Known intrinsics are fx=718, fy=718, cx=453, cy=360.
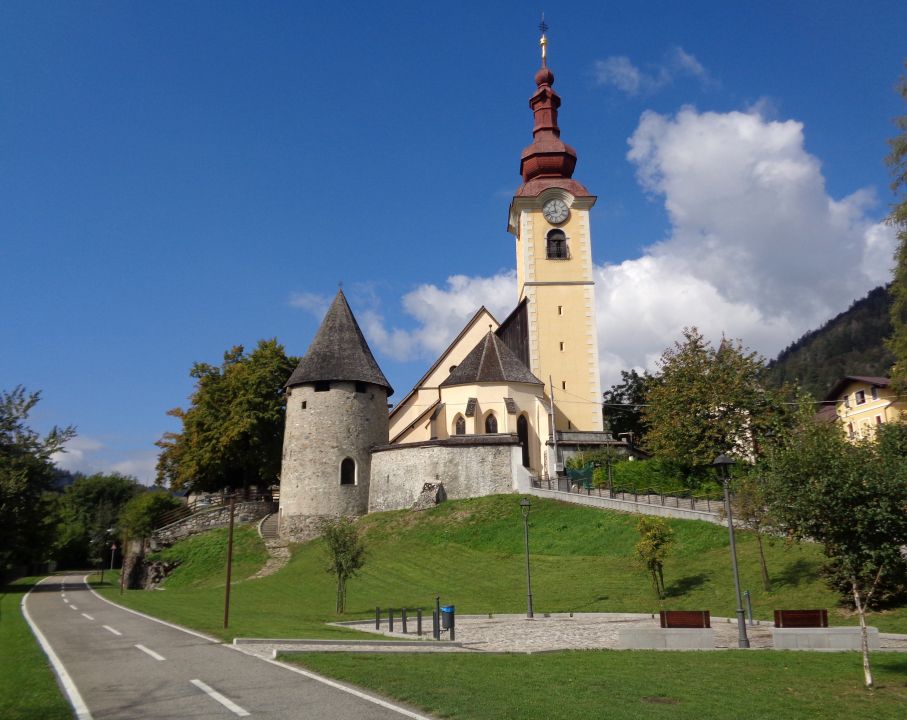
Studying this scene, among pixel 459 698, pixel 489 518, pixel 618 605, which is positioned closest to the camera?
pixel 459 698

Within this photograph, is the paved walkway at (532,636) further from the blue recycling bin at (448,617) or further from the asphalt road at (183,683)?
the asphalt road at (183,683)

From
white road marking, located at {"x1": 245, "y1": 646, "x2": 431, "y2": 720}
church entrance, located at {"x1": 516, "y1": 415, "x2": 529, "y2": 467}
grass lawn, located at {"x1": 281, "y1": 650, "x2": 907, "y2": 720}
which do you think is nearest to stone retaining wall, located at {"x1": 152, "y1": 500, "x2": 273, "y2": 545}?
church entrance, located at {"x1": 516, "y1": 415, "x2": 529, "y2": 467}

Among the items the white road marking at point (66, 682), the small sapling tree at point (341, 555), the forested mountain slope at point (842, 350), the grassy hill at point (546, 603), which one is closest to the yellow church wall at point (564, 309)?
the grassy hill at point (546, 603)

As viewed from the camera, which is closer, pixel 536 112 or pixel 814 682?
pixel 814 682

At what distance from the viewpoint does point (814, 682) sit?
10.1m

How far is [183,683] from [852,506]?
33.1ft

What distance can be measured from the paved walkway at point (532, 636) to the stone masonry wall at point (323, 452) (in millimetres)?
21022

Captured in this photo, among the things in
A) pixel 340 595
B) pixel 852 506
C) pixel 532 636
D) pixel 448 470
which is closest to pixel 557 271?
pixel 448 470

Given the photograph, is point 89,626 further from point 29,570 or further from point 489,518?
point 29,570

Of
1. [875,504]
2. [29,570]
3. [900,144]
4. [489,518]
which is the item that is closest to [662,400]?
[489,518]

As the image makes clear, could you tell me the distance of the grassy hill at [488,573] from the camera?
20000 mm

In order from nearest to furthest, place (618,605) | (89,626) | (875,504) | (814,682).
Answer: (814,682) → (875,504) → (89,626) → (618,605)

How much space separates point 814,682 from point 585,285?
137 ft

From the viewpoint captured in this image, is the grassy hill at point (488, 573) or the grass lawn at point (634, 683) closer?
the grass lawn at point (634, 683)
